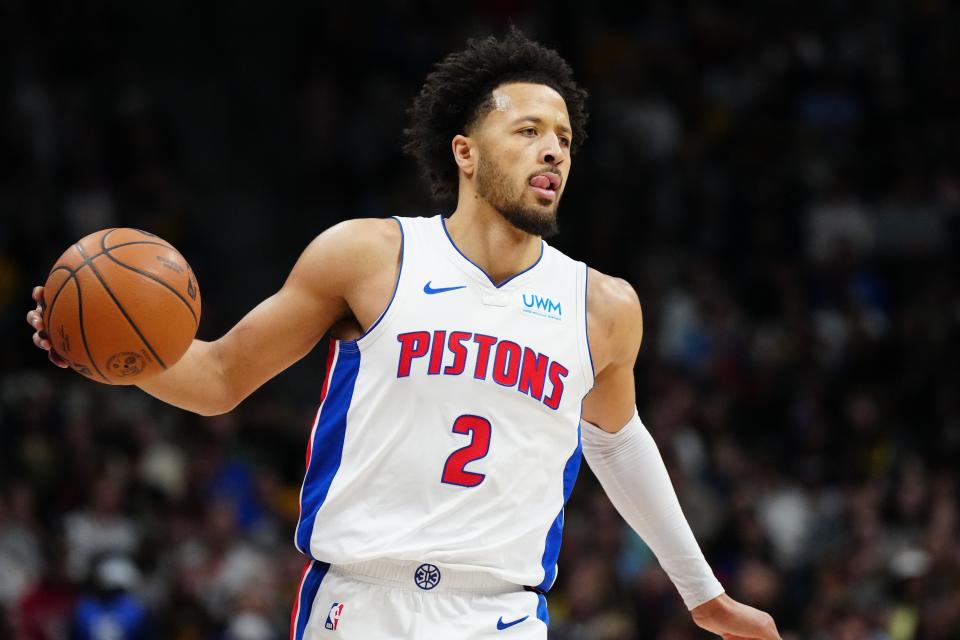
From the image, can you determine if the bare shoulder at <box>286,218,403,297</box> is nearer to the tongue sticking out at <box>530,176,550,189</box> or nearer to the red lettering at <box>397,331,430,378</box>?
the red lettering at <box>397,331,430,378</box>

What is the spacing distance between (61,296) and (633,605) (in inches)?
250

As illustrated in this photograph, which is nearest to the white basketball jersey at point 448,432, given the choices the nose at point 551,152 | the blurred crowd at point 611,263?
the nose at point 551,152

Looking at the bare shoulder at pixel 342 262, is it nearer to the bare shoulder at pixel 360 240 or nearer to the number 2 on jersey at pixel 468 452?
the bare shoulder at pixel 360 240

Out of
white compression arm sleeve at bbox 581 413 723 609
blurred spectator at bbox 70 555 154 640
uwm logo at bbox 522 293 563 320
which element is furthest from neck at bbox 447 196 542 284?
blurred spectator at bbox 70 555 154 640

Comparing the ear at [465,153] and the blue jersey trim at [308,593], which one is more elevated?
the ear at [465,153]

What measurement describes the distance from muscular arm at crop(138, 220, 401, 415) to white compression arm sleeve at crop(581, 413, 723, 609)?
1053mm

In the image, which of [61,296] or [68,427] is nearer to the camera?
[61,296]

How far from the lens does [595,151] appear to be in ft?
44.6

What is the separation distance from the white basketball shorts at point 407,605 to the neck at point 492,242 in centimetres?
97

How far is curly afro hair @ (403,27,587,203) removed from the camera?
4.70 metres

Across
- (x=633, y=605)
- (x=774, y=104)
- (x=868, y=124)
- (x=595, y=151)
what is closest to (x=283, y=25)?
(x=595, y=151)

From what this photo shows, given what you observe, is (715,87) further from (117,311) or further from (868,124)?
(117,311)

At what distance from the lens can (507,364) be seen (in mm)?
4242

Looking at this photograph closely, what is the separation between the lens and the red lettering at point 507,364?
13.8ft
